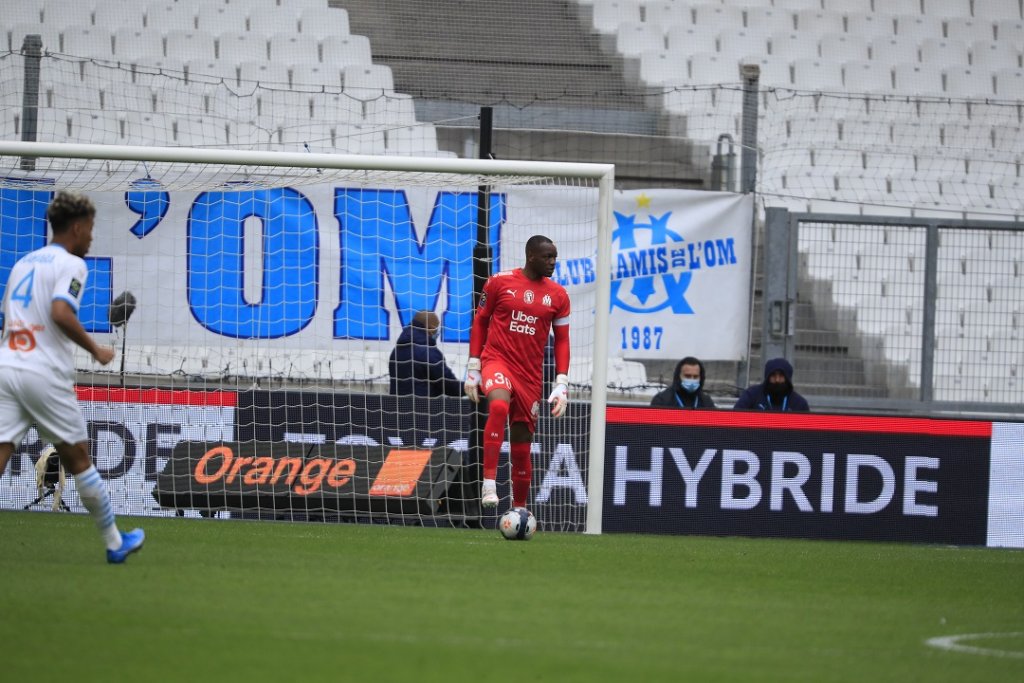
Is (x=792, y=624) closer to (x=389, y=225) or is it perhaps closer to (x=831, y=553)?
(x=831, y=553)

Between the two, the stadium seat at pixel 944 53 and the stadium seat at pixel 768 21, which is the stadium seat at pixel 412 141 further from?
the stadium seat at pixel 944 53

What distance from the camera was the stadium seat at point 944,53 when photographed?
1941 cm

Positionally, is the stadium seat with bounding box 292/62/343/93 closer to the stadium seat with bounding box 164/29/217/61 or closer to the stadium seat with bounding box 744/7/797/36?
the stadium seat with bounding box 164/29/217/61

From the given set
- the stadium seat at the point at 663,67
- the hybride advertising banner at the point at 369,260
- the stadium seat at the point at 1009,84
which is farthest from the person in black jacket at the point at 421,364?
the stadium seat at the point at 1009,84

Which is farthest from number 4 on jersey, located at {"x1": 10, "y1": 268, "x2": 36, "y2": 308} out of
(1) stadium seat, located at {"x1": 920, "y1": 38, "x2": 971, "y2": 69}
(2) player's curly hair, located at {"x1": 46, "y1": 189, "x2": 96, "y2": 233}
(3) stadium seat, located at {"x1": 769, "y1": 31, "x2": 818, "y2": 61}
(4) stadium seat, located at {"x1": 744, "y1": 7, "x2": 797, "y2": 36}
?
(1) stadium seat, located at {"x1": 920, "y1": 38, "x2": 971, "y2": 69}

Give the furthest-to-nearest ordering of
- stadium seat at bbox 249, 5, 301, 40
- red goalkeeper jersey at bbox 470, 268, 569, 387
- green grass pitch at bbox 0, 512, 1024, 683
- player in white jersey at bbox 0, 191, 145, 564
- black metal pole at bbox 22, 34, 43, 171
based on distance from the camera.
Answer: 1. stadium seat at bbox 249, 5, 301, 40
2. black metal pole at bbox 22, 34, 43, 171
3. red goalkeeper jersey at bbox 470, 268, 569, 387
4. player in white jersey at bbox 0, 191, 145, 564
5. green grass pitch at bbox 0, 512, 1024, 683

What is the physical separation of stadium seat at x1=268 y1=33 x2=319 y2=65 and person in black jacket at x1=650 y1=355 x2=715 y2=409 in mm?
7819

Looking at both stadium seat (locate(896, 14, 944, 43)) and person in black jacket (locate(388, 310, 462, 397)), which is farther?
stadium seat (locate(896, 14, 944, 43))

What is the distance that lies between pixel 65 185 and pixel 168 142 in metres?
3.96

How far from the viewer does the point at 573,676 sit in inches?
176

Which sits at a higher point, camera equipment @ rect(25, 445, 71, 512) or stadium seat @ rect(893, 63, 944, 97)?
stadium seat @ rect(893, 63, 944, 97)

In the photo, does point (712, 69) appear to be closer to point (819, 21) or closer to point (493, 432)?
point (819, 21)

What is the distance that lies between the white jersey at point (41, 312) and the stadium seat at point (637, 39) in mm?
13014

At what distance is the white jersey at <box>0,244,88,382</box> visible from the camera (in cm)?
665
